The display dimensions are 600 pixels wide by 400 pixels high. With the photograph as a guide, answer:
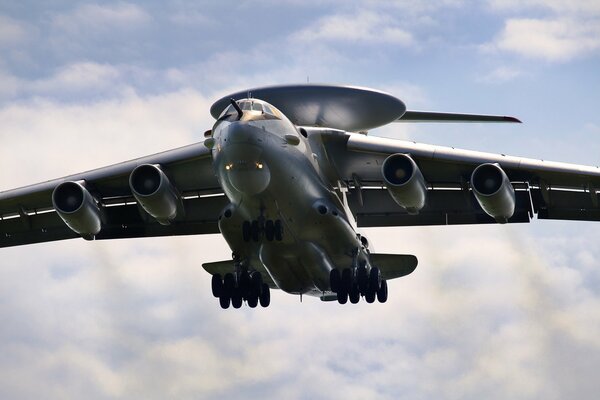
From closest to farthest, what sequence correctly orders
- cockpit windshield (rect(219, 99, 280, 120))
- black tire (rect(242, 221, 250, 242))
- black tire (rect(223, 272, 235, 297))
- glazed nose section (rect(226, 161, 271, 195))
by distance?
glazed nose section (rect(226, 161, 271, 195)) < cockpit windshield (rect(219, 99, 280, 120)) < black tire (rect(242, 221, 250, 242)) < black tire (rect(223, 272, 235, 297))

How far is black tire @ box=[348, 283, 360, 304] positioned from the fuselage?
16.4 inches

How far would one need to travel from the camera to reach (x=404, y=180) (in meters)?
22.3

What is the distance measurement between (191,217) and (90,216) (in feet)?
8.96

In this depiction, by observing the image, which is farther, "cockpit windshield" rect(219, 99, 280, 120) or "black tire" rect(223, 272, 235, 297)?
"black tire" rect(223, 272, 235, 297)

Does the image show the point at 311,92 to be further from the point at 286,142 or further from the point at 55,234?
the point at 55,234

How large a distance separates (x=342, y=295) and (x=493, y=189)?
→ 338cm

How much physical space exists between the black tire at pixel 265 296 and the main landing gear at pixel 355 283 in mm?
1361

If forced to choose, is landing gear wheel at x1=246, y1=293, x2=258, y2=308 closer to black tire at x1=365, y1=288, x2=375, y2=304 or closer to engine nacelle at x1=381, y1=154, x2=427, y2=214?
black tire at x1=365, y1=288, x2=375, y2=304

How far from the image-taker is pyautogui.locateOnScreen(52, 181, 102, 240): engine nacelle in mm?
23359

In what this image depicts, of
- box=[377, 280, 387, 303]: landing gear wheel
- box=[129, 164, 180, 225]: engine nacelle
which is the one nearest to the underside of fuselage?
box=[377, 280, 387, 303]: landing gear wheel

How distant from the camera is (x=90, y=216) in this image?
23469mm

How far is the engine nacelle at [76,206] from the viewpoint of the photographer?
2336 centimetres

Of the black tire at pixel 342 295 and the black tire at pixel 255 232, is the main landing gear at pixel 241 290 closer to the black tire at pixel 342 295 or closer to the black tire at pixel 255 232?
the black tire at pixel 342 295

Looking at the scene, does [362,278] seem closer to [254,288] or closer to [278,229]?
[254,288]
